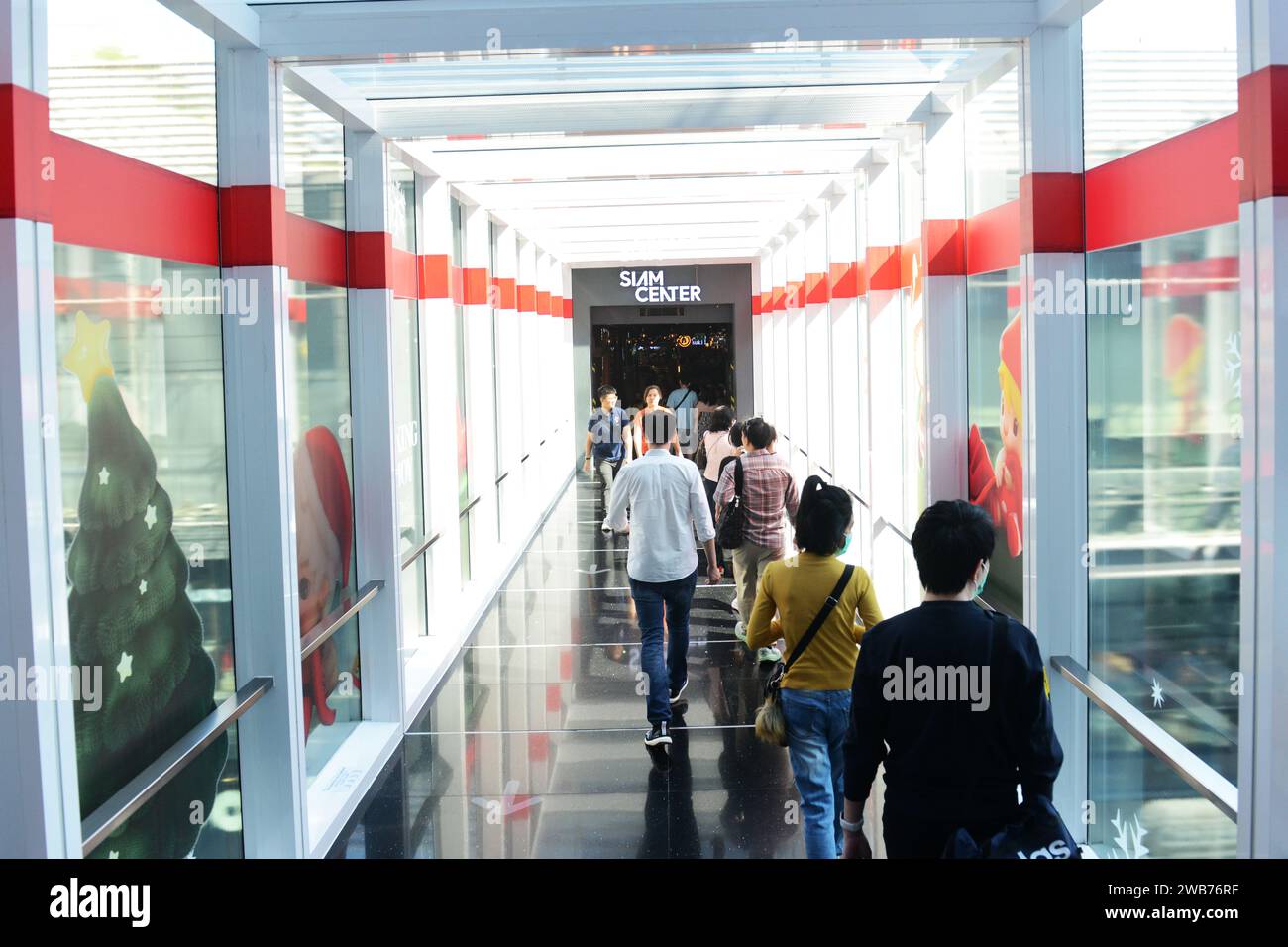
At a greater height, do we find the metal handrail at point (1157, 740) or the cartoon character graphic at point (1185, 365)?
the cartoon character graphic at point (1185, 365)

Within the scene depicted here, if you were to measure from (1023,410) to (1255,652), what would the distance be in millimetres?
2178

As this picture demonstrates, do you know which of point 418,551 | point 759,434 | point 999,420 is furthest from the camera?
point 418,551

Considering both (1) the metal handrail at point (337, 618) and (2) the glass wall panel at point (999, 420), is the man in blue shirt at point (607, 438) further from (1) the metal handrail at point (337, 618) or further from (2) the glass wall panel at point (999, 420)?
(2) the glass wall panel at point (999, 420)

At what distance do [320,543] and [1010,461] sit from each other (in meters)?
3.43

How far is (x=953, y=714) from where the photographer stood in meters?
3.01

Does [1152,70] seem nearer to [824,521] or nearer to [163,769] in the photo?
[824,521]

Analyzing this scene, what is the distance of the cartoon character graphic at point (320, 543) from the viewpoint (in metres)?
6.42

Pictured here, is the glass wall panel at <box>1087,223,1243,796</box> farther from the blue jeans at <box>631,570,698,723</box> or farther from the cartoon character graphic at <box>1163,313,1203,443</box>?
the blue jeans at <box>631,570,698,723</box>

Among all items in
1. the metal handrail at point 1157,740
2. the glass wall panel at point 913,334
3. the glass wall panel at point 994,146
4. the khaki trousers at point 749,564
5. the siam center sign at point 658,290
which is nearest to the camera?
the metal handrail at point 1157,740

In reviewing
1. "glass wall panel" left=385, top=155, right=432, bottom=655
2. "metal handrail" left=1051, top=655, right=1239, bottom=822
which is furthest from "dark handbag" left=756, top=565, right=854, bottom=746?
"glass wall panel" left=385, top=155, right=432, bottom=655

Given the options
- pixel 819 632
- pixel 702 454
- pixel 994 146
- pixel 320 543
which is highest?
pixel 994 146

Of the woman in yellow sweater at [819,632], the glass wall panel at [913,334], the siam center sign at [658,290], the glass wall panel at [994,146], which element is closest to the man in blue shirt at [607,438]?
the glass wall panel at [913,334]

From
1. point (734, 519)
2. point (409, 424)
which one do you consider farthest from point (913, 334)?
point (409, 424)

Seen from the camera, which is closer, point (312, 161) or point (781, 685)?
point (781, 685)
